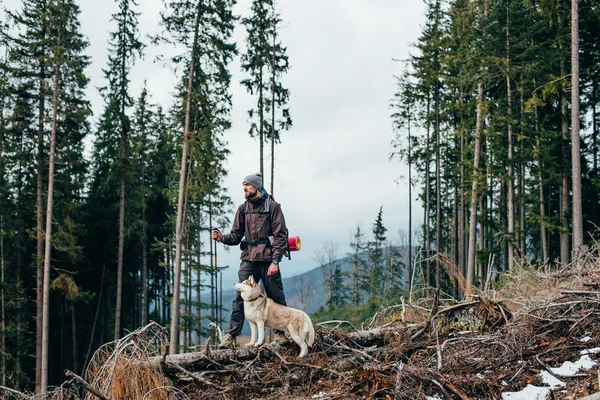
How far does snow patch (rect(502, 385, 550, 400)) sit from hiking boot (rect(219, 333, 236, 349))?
131 inches

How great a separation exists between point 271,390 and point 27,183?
2419 centimetres

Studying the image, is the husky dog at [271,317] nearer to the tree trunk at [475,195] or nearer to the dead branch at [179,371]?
the dead branch at [179,371]

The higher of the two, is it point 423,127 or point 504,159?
point 423,127

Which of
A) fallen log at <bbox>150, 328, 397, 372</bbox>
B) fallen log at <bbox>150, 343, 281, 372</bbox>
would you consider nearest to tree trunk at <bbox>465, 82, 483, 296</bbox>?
fallen log at <bbox>150, 328, 397, 372</bbox>

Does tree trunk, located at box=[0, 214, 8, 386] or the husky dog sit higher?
the husky dog

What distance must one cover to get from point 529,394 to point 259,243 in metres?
A: 3.72

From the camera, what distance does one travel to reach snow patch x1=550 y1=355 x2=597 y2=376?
5152mm

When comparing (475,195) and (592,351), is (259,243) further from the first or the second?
(475,195)

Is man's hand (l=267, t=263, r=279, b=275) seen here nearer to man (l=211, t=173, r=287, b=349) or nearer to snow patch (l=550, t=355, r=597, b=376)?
man (l=211, t=173, r=287, b=349)

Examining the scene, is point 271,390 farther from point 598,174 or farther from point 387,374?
point 598,174

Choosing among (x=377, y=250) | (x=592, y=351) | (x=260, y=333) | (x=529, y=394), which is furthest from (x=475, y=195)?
(x=377, y=250)

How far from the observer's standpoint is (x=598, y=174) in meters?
22.6

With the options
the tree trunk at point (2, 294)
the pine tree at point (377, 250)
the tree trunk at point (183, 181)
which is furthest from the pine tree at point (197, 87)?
the pine tree at point (377, 250)

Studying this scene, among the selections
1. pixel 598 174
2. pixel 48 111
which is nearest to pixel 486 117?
pixel 598 174
